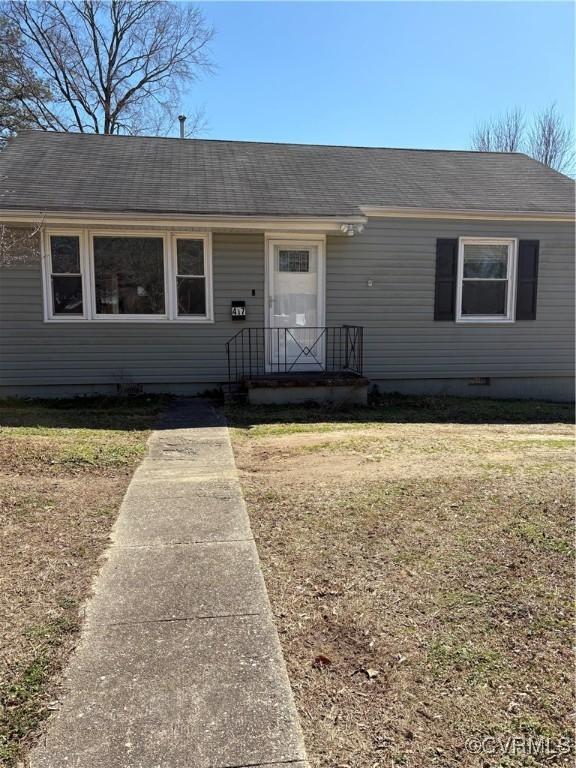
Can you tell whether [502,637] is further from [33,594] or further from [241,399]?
[241,399]

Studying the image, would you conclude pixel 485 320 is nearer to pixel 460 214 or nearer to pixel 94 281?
pixel 460 214

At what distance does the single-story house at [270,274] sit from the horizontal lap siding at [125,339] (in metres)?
0.02

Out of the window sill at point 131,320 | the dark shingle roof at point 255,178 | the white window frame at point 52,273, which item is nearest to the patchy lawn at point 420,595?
the window sill at point 131,320

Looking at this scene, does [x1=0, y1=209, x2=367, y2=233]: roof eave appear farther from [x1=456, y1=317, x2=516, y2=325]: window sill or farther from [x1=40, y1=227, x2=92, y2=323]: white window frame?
[x1=456, y1=317, x2=516, y2=325]: window sill

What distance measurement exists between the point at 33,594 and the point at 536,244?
9.86 meters

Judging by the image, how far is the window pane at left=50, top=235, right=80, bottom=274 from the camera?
28.7 feet

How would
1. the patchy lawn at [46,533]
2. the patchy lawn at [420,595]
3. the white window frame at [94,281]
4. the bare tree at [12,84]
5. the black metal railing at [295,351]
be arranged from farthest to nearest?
1. the bare tree at [12,84]
2. the black metal railing at [295,351]
3. the white window frame at [94,281]
4. the patchy lawn at [46,533]
5. the patchy lawn at [420,595]

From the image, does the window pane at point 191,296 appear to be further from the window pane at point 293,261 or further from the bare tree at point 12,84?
the bare tree at point 12,84

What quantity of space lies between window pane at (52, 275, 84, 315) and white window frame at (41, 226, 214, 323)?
67 millimetres

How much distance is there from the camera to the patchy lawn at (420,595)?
199 cm

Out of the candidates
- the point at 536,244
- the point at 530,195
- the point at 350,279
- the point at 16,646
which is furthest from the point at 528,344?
the point at 16,646

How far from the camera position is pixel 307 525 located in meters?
Answer: 3.82

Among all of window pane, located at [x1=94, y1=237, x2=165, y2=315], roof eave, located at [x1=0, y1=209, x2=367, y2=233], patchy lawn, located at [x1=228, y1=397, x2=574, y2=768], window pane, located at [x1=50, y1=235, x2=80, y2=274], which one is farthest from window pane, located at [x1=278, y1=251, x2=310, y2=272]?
patchy lawn, located at [x1=228, y1=397, x2=574, y2=768]

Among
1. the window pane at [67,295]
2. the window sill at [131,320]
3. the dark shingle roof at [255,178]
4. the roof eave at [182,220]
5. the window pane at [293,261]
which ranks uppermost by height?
the dark shingle roof at [255,178]
